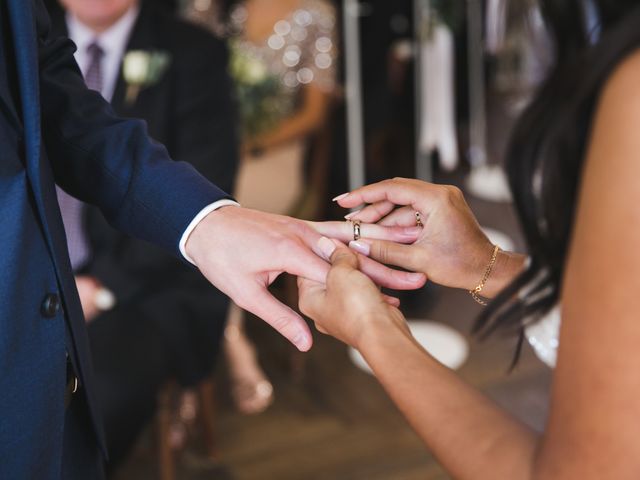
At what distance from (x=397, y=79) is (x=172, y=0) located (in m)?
1.21

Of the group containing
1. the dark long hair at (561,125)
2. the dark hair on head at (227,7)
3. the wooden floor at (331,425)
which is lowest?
the wooden floor at (331,425)

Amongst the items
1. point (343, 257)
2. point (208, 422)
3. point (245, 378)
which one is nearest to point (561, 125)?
point (343, 257)

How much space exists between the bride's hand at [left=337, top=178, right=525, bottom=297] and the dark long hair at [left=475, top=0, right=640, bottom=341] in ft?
1.05

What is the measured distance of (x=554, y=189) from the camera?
812 millimetres

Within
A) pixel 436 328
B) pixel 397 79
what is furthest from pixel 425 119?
pixel 436 328

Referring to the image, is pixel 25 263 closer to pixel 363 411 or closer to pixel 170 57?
pixel 170 57

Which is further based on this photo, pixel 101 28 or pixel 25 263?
pixel 101 28

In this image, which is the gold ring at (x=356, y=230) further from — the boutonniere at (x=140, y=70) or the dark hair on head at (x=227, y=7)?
the dark hair on head at (x=227, y=7)

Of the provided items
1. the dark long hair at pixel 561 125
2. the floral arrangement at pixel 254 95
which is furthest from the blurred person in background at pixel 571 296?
the floral arrangement at pixel 254 95

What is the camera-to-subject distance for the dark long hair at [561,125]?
74 centimetres

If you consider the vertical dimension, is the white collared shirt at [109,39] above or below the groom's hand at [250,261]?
above

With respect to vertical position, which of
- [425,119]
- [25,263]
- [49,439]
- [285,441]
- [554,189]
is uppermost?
[554,189]

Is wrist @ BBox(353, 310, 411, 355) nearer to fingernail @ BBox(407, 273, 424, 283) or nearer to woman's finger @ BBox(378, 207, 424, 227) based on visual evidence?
fingernail @ BBox(407, 273, 424, 283)

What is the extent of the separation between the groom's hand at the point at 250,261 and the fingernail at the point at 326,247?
35mm
